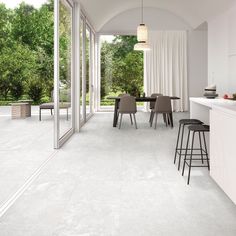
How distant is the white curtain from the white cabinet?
32.2ft

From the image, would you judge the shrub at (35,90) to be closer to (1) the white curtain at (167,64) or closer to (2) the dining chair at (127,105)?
(1) the white curtain at (167,64)

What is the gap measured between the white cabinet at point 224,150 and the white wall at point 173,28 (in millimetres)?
10024

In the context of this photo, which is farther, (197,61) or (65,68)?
(197,61)

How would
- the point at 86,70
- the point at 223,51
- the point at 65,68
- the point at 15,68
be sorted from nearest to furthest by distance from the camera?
the point at 65,68 < the point at 223,51 < the point at 86,70 < the point at 15,68

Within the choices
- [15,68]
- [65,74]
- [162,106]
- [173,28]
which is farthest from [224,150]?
[15,68]

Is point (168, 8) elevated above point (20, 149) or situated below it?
above

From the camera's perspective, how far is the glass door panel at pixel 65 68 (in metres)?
7.46

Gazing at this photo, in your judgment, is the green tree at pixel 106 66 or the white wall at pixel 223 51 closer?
the white wall at pixel 223 51

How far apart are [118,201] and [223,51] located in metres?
7.60

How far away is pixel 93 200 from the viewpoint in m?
3.72

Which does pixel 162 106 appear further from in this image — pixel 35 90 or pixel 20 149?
pixel 35 90

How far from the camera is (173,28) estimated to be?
13.9 m

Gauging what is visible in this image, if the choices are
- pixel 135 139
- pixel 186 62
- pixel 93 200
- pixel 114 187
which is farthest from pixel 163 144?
pixel 186 62

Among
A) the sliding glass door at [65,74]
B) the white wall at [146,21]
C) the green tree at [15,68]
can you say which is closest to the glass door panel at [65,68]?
the sliding glass door at [65,74]
